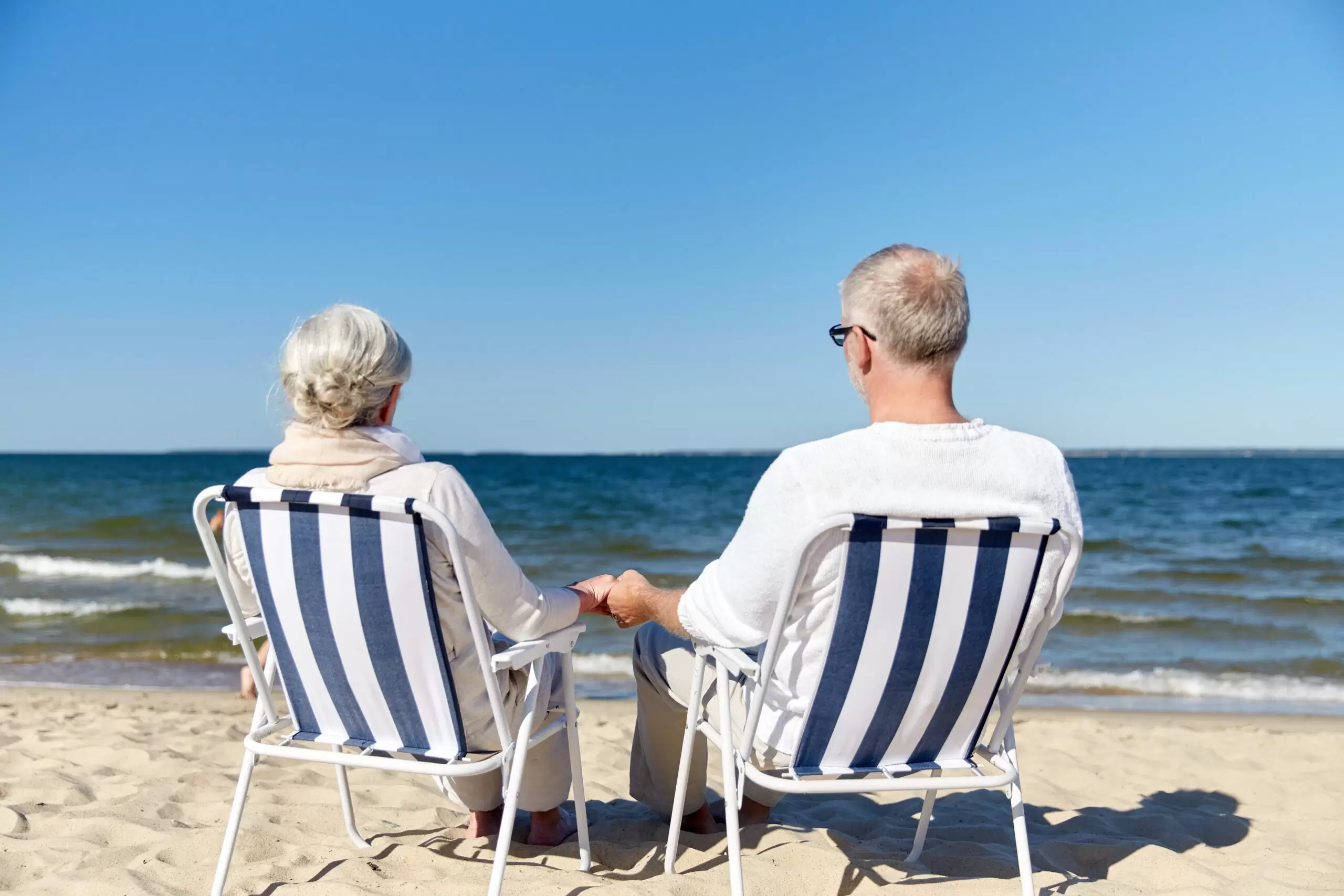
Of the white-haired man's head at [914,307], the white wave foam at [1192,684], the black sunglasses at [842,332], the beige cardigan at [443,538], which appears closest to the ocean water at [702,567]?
the white wave foam at [1192,684]

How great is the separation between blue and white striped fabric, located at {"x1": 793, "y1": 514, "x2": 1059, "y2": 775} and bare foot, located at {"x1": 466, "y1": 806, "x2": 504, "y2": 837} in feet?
3.94

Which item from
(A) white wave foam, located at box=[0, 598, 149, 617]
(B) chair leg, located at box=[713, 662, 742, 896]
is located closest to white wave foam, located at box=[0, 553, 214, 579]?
(A) white wave foam, located at box=[0, 598, 149, 617]

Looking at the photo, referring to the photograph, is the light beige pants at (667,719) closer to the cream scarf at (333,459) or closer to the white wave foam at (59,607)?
the cream scarf at (333,459)

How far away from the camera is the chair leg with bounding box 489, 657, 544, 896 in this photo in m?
2.03

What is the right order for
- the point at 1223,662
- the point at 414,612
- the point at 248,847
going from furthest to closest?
1. the point at 1223,662
2. the point at 248,847
3. the point at 414,612

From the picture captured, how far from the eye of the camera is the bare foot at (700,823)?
2871 millimetres

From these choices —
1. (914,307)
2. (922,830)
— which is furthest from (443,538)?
(922,830)

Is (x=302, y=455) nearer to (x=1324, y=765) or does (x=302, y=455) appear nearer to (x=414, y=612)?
(x=414, y=612)

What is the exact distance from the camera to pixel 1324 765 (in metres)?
4.11

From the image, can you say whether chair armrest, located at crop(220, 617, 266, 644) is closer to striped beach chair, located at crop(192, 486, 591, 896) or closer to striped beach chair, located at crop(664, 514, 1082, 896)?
striped beach chair, located at crop(192, 486, 591, 896)

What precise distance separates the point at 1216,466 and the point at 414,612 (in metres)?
56.0

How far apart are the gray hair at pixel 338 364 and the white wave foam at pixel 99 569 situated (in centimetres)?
1022

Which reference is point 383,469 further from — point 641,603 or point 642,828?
point 642,828

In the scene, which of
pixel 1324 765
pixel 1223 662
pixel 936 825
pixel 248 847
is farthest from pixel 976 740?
pixel 1223 662
